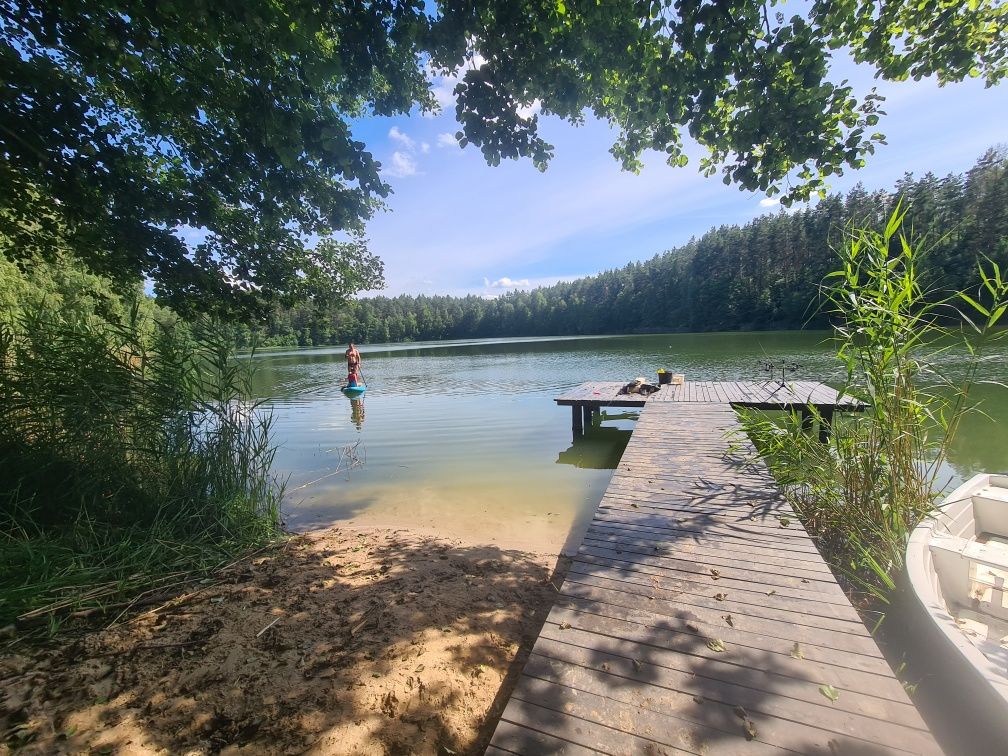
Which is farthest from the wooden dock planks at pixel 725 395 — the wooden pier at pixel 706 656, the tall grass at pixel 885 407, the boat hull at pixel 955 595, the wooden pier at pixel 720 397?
the wooden pier at pixel 706 656

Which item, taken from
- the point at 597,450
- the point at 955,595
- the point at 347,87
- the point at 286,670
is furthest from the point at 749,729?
the point at 597,450

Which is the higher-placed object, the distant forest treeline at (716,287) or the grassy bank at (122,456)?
the distant forest treeline at (716,287)

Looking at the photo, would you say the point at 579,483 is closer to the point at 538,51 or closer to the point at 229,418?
the point at 229,418

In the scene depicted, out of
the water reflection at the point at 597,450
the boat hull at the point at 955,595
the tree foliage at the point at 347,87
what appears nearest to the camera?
the boat hull at the point at 955,595

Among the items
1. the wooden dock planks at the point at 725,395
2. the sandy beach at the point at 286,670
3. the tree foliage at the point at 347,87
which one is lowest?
the sandy beach at the point at 286,670

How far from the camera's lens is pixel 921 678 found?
8.04ft

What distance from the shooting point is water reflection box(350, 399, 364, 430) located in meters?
12.6

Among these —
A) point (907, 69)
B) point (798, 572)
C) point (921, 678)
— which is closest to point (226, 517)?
point (798, 572)

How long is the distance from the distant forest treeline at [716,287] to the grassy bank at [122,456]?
86 cm

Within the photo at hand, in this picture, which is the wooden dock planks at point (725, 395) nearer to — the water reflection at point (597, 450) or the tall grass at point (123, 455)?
the water reflection at point (597, 450)

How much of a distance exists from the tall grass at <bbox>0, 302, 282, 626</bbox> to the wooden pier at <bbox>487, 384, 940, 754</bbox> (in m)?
3.14

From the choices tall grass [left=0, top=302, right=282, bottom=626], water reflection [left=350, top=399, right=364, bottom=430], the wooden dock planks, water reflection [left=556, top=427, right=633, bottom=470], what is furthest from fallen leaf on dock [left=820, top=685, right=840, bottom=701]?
water reflection [left=350, top=399, right=364, bottom=430]

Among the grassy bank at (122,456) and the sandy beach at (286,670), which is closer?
the sandy beach at (286,670)

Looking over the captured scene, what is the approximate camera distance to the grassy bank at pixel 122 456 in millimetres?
3330
